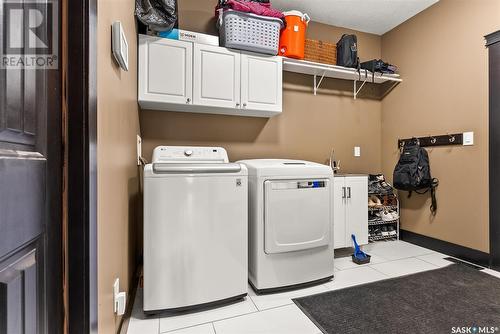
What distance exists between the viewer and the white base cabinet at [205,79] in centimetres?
204

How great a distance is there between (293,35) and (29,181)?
8.44 feet

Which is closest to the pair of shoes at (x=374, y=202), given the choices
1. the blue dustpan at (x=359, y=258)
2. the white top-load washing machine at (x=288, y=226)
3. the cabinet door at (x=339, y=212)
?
the cabinet door at (x=339, y=212)

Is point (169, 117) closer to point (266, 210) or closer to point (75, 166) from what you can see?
point (266, 210)

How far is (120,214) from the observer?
1.31 m

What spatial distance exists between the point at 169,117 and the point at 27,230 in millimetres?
2027

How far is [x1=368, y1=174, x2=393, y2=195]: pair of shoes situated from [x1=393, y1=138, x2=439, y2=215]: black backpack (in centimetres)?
15

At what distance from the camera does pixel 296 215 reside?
71.2 inches

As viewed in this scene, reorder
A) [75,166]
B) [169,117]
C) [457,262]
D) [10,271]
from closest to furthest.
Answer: [10,271], [75,166], [457,262], [169,117]

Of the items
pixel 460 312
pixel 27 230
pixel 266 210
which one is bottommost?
pixel 460 312

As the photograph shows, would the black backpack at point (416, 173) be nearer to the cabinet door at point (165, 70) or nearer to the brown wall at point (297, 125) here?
the brown wall at point (297, 125)

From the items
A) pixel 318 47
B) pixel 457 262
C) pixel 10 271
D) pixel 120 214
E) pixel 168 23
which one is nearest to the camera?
pixel 10 271

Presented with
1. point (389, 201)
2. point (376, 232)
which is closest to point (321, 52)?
point (389, 201)

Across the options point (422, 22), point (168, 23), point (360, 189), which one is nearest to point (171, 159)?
point (168, 23)
